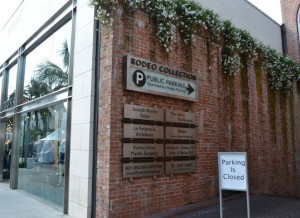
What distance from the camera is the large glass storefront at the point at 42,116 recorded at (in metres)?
7.62

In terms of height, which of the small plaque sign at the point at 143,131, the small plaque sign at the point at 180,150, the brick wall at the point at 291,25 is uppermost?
the brick wall at the point at 291,25

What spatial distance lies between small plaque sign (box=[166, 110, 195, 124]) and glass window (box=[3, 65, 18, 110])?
7484 millimetres

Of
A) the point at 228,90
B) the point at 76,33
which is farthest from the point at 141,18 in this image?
the point at 228,90

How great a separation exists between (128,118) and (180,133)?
1.59 meters

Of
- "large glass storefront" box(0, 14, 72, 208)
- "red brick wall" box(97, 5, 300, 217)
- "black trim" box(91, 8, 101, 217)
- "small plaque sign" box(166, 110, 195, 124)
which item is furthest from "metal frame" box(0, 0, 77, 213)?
"small plaque sign" box(166, 110, 195, 124)

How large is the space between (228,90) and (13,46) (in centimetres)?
878

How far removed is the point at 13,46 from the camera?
40.1ft

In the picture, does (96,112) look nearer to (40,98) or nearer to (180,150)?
(180,150)

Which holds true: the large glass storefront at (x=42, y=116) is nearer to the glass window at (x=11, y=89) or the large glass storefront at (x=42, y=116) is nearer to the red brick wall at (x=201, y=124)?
the glass window at (x=11, y=89)

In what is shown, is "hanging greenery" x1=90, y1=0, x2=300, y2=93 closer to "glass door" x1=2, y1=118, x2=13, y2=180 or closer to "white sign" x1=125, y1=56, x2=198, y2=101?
"white sign" x1=125, y1=56, x2=198, y2=101

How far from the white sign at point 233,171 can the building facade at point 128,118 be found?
169 cm

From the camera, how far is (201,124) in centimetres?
778

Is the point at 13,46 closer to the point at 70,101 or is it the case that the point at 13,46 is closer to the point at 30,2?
the point at 30,2

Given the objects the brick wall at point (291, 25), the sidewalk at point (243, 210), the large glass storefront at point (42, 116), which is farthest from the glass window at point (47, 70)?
the brick wall at point (291, 25)
